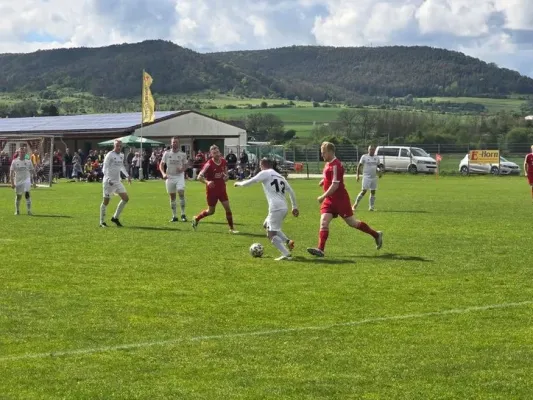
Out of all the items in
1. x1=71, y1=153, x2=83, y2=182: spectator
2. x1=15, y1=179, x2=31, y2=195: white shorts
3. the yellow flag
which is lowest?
x1=71, y1=153, x2=83, y2=182: spectator

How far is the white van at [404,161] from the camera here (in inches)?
2596

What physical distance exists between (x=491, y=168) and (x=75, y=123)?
103 feet

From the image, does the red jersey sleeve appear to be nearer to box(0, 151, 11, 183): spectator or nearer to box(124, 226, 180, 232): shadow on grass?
box(124, 226, 180, 232): shadow on grass

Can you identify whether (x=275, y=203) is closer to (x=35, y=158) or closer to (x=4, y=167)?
(x=35, y=158)

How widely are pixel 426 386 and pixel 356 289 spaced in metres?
4.94

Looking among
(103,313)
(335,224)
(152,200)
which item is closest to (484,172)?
(152,200)

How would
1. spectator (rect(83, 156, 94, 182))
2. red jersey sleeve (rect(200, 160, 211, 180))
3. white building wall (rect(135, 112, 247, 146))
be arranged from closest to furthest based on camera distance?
red jersey sleeve (rect(200, 160, 211, 180))
spectator (rect(83, 156, 94, 182))
white building wall (rect(135, 112, 247, 146))

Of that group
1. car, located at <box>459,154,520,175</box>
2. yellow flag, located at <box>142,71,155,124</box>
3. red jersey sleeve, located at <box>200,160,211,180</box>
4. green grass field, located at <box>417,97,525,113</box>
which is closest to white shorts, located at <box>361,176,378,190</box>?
red jersey sleeve, located at <box>200,160,211,180</box>

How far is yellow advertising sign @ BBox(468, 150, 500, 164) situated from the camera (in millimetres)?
65188

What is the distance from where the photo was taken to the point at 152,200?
115 feet

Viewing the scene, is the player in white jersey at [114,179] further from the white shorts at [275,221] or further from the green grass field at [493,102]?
the green grass field at [493,102]

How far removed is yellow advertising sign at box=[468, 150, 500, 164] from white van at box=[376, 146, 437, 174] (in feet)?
8.39

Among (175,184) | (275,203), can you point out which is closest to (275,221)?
(275,203)

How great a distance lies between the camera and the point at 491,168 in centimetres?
6538
